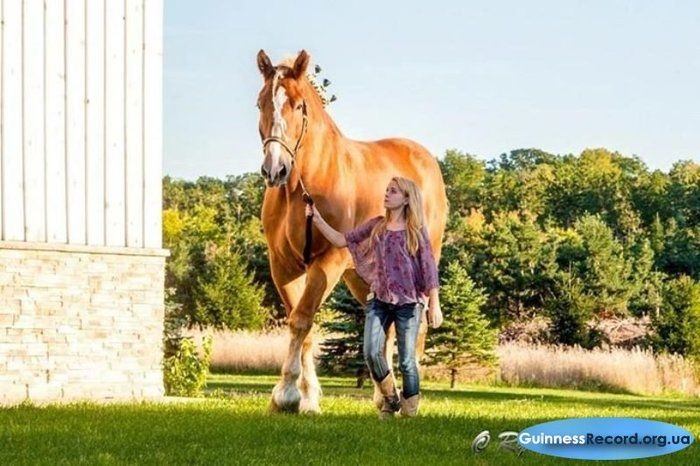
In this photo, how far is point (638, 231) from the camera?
40.0 m

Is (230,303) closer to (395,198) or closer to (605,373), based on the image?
(605,373)

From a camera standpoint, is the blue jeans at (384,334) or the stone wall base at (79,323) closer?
the blue jeans at (384,334)

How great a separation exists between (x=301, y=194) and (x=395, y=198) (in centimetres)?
77

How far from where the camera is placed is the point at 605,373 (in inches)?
779

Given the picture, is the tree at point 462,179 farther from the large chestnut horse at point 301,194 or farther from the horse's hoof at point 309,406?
the horse's hoof at point 309,406

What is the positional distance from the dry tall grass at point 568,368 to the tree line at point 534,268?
0.97 m

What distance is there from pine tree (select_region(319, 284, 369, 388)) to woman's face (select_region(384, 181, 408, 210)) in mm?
9410

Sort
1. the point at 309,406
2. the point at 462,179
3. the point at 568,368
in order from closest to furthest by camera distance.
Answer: the point at 309,406 → the point at 568,368 → the point at 462,179

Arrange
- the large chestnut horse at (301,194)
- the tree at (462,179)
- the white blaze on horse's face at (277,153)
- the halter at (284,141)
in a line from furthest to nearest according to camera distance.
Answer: the tree at (462,179)
the large chestnut horse at (301,194)
the halter at (284,141)
the white blaze on horse's face at (277,153)

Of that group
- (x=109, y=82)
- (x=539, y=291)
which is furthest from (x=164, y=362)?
(x=539, y=291)

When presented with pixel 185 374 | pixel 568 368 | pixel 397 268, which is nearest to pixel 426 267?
pixel 397 268

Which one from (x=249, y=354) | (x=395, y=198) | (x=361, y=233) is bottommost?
(x=249, y=354)

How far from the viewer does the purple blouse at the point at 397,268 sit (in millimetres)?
8148

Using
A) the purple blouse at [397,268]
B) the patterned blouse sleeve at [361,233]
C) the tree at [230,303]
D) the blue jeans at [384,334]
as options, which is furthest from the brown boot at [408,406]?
the tree at [230,303]
